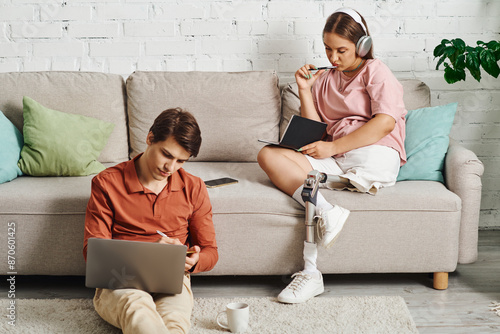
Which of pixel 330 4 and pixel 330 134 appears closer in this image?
pixel 330 134

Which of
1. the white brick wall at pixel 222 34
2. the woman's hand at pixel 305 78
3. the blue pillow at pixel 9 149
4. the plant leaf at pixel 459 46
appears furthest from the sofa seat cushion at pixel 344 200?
the white brick wall at pixel 222 34

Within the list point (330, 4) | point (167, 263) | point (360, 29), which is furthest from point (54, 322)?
point (330, 4)

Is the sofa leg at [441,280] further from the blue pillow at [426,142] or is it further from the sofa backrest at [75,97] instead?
the sofa backrest at [75,97]

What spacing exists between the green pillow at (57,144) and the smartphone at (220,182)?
0.52 metres

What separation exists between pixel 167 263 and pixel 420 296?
0.99 meters

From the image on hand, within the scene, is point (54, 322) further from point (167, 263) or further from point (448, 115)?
point (448, 115)

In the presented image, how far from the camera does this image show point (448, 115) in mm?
2283

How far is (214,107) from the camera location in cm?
243

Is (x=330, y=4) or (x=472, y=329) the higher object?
(x=330, y=4)

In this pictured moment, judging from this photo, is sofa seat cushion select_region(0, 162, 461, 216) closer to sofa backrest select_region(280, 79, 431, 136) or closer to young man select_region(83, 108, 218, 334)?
young man select_region(83, 108, 218, 334)

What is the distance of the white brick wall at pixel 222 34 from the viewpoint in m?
2.66

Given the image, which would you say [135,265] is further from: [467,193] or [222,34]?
[222,34]

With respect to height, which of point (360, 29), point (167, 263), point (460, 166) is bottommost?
point (167, 263)

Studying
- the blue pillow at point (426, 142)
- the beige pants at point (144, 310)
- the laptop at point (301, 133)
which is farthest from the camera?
the blue pillow at point (426, 142)
